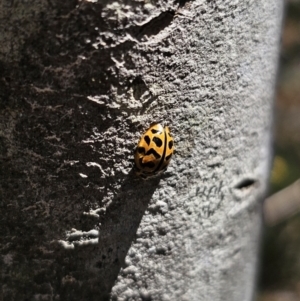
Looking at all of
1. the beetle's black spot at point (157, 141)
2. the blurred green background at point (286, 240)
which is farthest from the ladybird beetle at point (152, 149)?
the blurred green background at point (286, 240)

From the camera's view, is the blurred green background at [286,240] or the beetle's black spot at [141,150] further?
the blurred green background at [286,240]

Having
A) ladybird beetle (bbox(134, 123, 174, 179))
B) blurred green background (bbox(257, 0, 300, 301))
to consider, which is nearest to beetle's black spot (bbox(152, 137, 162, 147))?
ladybird beetle (bbox(134, 123, 174, 179))

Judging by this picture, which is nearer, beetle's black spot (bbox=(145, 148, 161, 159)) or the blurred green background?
beetle's black spot (bbox=(145, 148, 161, 159))

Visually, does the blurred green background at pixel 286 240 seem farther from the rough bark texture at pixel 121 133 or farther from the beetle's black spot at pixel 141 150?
the beetle's black spot at pixel 141 150

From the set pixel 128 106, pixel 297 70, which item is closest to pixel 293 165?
pixel 297 70

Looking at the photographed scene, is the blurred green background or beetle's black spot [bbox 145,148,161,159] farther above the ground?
the blurred green background

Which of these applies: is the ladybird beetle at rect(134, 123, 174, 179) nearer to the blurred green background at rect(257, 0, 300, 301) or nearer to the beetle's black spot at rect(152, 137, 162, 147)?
the beetle's black spot at rect(152, 137, 162, 147)

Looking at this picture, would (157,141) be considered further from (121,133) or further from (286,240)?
(286,240)

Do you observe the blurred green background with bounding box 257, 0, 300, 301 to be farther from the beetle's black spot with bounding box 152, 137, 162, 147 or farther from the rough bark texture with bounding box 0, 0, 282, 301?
the beetle's black spot with bounding box 152, 137, 162, 147

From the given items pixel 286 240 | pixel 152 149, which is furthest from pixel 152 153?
pixel 286 240
